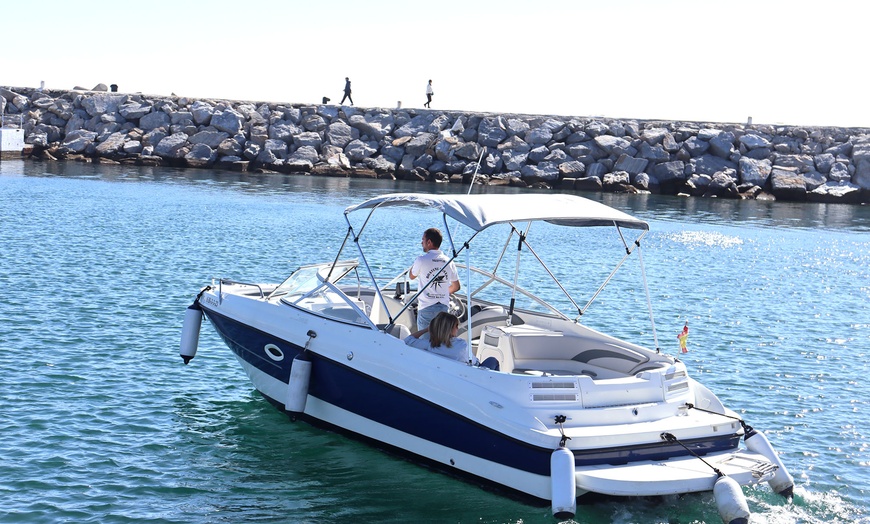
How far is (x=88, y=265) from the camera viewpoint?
19.6 metres

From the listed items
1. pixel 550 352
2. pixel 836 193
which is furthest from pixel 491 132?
pixel 550 352

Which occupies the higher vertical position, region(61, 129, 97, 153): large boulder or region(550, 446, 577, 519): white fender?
region(61, 129, 97, 153): large boulder

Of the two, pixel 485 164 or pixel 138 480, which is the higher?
pixel 485 164

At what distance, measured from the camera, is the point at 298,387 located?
10211 mm

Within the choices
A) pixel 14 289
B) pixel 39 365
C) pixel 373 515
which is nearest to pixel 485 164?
pixel 14 289

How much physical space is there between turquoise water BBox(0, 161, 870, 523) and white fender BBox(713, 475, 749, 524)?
23.5 inches

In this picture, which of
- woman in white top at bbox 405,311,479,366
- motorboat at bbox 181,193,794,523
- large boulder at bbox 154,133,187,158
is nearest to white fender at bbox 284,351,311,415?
motorboat at bbox 181,193,794,523

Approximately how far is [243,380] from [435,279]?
12.7 ft

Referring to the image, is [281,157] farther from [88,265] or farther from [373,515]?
[373,515]

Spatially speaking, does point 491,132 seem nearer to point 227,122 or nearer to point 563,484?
point 227,122

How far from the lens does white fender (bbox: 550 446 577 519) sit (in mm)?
7648

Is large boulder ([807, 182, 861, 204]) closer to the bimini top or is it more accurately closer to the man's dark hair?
the bimini top

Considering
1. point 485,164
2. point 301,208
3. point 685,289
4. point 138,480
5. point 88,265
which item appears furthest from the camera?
point 485,164

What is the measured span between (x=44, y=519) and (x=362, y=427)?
10.4 feet
